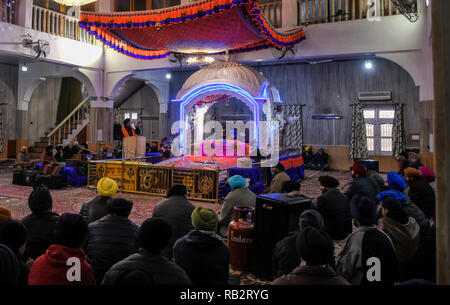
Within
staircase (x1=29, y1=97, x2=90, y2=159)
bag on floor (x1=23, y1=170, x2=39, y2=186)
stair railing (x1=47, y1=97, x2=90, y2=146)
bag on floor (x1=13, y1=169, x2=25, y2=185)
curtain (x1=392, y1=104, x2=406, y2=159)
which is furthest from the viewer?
stair railing (x1=47, y1=97, x2=90, y2=146)

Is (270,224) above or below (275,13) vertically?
below

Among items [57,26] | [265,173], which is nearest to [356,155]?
[265,173]

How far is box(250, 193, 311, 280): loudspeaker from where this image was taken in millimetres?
2895

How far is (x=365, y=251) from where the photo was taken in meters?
2.28

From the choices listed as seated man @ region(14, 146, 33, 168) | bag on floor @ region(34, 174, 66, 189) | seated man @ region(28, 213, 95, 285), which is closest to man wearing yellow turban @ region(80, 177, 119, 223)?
seated man @ region(28, 213, 95, 285)

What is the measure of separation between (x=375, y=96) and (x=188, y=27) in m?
7.97

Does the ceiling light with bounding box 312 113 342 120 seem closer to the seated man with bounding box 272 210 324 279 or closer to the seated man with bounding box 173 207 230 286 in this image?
the seated man with bounding box 272 210 324 279

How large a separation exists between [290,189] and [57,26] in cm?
992

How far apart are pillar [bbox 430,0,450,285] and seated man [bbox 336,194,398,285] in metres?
0.55

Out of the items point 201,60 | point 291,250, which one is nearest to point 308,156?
point 201,60

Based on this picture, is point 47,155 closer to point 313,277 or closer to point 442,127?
point 313,277

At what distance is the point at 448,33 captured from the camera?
1675mm

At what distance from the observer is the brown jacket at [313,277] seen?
1.64 metres

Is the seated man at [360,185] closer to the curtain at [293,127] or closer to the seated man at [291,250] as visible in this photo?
the seated man at [291,250]
